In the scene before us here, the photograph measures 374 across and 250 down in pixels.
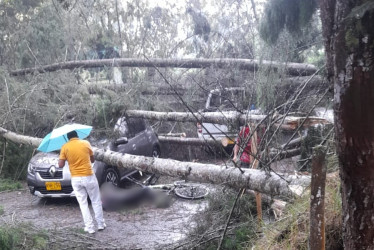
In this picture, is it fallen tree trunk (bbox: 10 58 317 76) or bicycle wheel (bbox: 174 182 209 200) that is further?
fallen tree trunk (bbox: 10 58 317 76)

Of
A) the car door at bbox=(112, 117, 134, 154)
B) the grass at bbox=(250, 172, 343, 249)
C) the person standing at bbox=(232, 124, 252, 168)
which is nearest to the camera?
the grass at bbox=(250, 172, 343, 249)

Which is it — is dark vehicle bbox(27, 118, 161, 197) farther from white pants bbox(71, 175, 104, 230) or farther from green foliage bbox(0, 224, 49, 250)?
green foliage bbox(0, 224, 49, 250)

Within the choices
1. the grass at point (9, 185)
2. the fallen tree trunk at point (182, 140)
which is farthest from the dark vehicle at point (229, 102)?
the grass at point (9, 185)

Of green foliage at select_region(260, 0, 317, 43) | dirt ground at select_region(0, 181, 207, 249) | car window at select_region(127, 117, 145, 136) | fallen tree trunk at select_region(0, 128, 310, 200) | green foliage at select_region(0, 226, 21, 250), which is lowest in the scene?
dirt ground at select_region(0, 181, 207, 249)

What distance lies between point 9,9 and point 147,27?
5136 millimetres

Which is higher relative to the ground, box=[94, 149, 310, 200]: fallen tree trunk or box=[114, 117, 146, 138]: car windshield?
box=[94, 149, 310, 200]: fallen tree trunk

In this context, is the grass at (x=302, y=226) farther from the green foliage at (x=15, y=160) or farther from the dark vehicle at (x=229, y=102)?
the green foliage at (x=15, y=160)

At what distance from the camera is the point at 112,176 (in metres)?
8.66

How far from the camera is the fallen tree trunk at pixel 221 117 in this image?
5215mm

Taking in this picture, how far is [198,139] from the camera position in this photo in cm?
1123

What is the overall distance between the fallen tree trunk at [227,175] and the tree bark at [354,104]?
147 cm

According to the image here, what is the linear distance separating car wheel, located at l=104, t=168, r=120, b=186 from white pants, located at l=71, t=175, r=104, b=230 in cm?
150

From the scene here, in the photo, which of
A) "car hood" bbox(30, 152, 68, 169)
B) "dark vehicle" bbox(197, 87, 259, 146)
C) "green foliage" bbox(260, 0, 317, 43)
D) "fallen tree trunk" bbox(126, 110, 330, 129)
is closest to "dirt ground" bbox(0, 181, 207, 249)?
"car hood" bbox(30, 152, 68, 169)

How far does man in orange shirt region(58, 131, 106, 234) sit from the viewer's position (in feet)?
21.8
